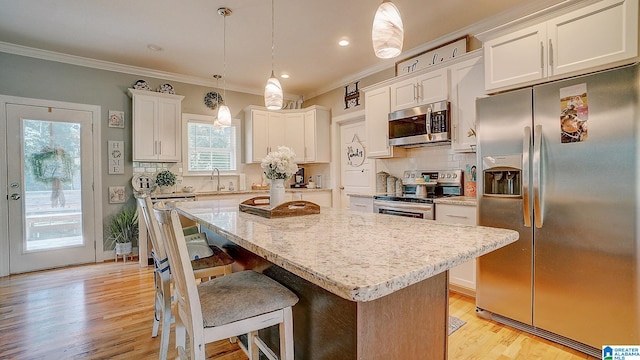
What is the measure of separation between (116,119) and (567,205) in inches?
196

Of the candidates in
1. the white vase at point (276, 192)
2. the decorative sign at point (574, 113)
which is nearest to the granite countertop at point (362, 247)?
the white vase at point (276, 192)

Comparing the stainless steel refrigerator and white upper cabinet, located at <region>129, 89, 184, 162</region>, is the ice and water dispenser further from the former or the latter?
white upper cabinet, located at <region>129, 89, 184, 162</region>

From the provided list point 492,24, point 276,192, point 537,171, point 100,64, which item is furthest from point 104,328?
point 492,24

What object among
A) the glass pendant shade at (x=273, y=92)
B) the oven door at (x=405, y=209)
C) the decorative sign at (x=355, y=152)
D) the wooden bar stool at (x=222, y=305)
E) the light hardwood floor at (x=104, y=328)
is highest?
the glass pendant shade at (x=273, y=92)

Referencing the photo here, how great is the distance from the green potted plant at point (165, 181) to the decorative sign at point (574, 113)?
414 centimetres

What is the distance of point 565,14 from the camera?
2.00m

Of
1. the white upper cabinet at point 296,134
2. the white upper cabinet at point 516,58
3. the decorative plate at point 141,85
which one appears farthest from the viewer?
the white upper cabinet at point 296,134

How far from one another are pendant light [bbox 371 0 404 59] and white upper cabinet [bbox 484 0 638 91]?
124 cm

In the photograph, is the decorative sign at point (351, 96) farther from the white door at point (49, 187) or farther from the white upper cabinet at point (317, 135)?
the white door at point (49, 187)

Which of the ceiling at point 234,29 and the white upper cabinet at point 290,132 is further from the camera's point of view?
the white upper cabinet at point 290,132

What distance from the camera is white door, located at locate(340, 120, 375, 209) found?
14.9 feet

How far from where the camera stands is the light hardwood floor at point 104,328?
6.41 ft

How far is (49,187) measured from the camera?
3734mm

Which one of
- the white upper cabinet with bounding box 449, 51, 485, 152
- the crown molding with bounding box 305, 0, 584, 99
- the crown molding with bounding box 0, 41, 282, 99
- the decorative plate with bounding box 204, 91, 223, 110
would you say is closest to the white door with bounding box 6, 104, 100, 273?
the crown molding with bounding box 0, 41, 282, 99
